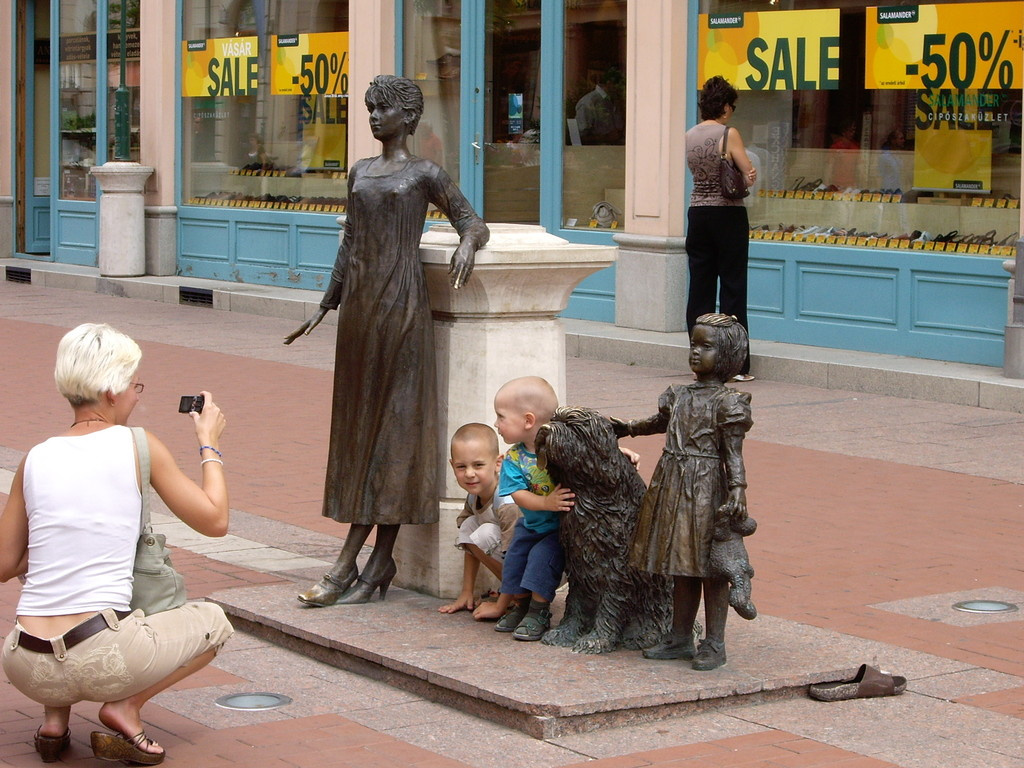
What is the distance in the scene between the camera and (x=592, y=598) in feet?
17.1

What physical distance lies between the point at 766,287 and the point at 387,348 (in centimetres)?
753

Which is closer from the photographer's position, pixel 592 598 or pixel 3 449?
pixel 592 598

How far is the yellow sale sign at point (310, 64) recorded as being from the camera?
16.7 meters

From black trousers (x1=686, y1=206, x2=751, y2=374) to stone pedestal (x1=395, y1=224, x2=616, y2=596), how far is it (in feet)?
19.7

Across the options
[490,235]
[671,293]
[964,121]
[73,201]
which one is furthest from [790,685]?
[73,201]

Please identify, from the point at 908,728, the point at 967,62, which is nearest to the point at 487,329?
the point at 908,728

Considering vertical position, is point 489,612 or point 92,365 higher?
point 92,365

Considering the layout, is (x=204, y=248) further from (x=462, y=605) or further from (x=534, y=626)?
A: (x=534, y=626)

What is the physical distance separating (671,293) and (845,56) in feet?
7.15

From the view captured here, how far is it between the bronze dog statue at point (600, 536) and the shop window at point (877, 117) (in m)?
6.83

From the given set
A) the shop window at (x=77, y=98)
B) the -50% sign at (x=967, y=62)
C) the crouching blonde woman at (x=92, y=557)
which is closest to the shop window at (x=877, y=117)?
the -50% sign at (x=967, y=62)

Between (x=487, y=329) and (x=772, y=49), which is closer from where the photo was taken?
(x=487, y=329)

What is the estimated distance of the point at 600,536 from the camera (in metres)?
5.13

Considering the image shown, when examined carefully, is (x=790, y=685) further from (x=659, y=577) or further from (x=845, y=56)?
(x=845, y=56)
